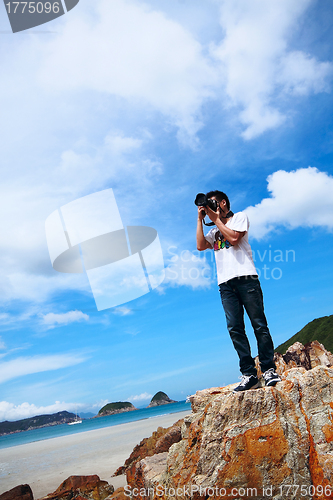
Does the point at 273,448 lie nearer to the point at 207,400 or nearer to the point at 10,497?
the point at 207,400

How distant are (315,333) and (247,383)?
75.6 meters

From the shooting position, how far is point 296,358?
48.7 ft

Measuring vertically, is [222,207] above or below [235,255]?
above

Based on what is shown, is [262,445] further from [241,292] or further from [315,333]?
[315,333]

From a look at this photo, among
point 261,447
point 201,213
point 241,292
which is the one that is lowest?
point 261,447

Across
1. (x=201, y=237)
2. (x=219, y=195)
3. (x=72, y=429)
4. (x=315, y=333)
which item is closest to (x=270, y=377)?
(x=201, y=237)

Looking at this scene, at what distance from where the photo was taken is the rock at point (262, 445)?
3086mm

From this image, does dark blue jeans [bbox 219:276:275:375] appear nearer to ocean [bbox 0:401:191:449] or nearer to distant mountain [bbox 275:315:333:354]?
ocean [bbox 0:401:191:449]

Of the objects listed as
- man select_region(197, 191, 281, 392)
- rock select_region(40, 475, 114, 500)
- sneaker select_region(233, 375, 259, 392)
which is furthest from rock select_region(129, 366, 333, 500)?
rock select_region(40, 475, 114, 500)

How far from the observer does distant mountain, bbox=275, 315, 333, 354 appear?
214 feet

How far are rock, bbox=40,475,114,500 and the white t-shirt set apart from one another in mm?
6407

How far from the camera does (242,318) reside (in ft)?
13.7

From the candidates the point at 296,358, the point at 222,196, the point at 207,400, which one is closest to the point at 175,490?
the point at 207,400

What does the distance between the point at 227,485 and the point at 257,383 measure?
1171 millimetres
